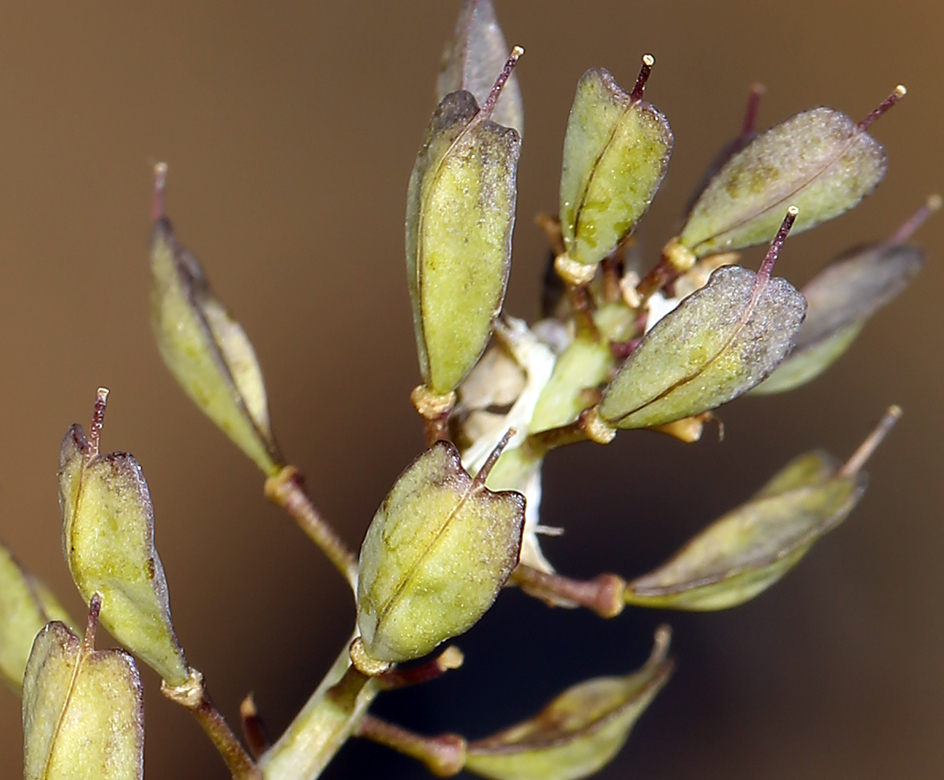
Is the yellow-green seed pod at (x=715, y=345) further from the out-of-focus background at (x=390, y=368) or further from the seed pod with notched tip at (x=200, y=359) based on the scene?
the out-of-focus background at (x=390, y=368)

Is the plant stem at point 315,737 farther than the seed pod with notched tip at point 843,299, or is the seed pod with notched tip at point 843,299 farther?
the seed pod with notched tip at point 843,299

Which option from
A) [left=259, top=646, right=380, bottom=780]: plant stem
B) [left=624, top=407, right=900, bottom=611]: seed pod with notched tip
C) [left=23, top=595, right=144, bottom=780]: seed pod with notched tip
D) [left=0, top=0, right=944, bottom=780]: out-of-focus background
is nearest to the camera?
[left=23, top=595, right=144, bottom=780]: seed pod with notched tip

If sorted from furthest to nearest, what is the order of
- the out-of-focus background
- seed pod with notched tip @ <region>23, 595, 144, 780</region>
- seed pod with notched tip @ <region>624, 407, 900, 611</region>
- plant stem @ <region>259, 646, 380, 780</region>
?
the out-of-focus background → seed pod with notched tip @ <region>624, 407, 900, 611</region> → plant stem @ <region>259, 646, 380, 780</region> → seed pod with notched tip @ <region>23, 595, 144, 780</region>

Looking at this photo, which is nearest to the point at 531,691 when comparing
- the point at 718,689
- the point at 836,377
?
the point at 718,689

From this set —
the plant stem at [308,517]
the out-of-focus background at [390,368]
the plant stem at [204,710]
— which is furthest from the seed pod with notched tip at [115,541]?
the out-of-focus background at [390,368]

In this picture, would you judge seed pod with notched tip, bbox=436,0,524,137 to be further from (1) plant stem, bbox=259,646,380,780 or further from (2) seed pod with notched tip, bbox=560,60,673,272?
(1) plant stem, bbox=259,646,380,780

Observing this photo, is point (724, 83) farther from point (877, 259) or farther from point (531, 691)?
point (877, 259)

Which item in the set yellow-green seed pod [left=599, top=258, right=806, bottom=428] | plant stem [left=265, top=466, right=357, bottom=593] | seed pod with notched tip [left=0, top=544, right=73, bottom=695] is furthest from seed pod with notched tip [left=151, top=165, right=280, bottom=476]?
yellow-green seed pod [left=599, top=258, right=806, bottom=428]
